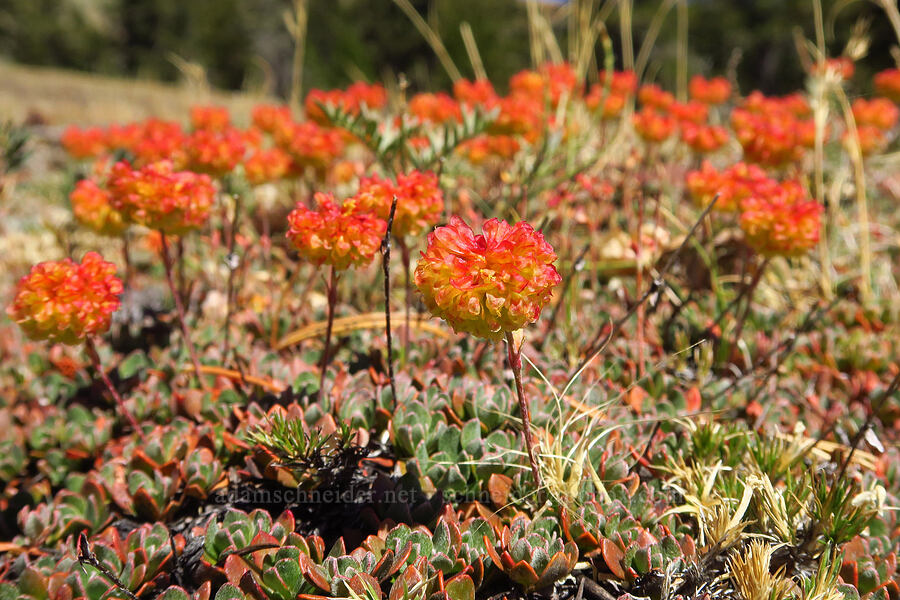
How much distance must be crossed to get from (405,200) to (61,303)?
1.00 m

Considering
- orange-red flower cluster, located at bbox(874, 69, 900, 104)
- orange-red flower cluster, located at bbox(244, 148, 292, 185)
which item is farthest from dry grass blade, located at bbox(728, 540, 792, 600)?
orange-red flower cluster, located at bbox(874, 69, 900, 104)

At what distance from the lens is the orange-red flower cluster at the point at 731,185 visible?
244cm

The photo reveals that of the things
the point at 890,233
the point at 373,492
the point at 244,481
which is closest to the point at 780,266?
the point at 890,233

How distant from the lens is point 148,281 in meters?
3.98

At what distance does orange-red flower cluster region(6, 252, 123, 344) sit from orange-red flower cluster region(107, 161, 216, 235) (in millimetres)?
254

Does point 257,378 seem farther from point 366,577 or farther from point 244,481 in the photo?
point 366,577

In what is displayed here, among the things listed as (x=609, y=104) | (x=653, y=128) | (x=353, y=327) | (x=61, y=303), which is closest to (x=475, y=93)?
(x=609, y=104)

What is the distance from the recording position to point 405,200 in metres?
1.82

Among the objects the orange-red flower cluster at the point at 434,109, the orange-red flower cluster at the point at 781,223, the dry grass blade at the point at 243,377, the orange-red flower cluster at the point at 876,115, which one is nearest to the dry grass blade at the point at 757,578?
the orange-red flower cluster at the point at 781,223

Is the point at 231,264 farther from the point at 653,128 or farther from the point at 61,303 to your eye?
the point at 653,128

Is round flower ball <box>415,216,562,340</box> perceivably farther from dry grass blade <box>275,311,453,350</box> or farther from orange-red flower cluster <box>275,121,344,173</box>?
orange-red flower cluster <box>275,121,344,173</box>

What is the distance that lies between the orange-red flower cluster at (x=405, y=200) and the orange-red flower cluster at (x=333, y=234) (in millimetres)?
128

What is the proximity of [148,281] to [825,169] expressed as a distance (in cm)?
524

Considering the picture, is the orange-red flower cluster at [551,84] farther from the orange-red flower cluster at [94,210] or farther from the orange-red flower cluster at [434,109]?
the orange-red flower cluster at [94,210]
